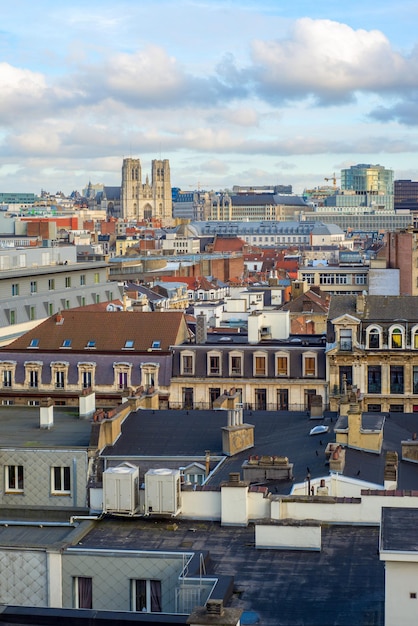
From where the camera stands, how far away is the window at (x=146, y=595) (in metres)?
29.3

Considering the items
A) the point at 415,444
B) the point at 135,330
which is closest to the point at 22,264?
the point at 135,330

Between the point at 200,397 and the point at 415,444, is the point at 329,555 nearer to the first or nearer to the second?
the point at 415,444

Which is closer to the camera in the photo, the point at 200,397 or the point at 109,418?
the point at 109,418

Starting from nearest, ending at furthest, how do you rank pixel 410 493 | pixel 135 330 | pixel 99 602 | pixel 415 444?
pixel 99 602 < pixel 410 493 < pixel 415 444 < pixel 135 330

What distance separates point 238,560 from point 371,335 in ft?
147

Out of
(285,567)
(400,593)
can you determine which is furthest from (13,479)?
(400,593)

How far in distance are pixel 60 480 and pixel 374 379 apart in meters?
37.6

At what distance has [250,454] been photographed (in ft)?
137

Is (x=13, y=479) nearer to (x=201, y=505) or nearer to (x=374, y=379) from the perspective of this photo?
(x=201, y=505)

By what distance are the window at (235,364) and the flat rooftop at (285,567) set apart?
133 ft

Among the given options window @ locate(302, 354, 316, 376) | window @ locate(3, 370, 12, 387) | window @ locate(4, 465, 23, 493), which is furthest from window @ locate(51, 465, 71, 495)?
window @ locate(3, 370, 12, 387)

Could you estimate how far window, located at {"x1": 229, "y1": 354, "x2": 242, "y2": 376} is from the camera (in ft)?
245

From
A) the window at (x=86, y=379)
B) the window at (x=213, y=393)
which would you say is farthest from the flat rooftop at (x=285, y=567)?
the window at (x=86, y=379)

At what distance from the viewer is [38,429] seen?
45.5m
